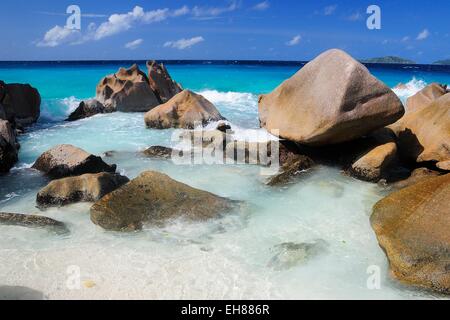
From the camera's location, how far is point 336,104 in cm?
684

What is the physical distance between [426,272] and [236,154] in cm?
464

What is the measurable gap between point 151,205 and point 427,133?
4.75m

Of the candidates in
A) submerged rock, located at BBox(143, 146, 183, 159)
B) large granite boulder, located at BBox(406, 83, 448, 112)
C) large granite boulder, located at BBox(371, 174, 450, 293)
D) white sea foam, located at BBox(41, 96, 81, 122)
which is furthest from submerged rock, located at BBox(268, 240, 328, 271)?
white sea foam, located at BBox(41, 96, 81, 122)

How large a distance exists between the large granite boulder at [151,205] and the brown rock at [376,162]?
2.42 meters

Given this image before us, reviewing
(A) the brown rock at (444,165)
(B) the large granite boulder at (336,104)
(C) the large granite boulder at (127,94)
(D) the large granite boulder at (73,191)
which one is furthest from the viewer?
(C) the large granite boulder at (127,94)

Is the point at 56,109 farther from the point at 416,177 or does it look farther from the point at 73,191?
the point at 416,177

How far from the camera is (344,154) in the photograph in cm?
773

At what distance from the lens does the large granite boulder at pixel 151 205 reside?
17.6 feet

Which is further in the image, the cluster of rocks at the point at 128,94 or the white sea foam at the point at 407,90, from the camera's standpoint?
the white sea foam at the point at 407,90

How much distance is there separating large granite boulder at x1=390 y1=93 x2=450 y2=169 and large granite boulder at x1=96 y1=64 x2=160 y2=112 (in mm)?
9686

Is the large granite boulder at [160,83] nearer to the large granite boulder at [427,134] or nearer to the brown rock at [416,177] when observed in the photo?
the large granite boulder at [427,134]

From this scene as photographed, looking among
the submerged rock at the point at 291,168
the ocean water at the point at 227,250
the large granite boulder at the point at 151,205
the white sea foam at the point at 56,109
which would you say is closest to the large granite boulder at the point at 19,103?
the white sea foam at the point at 56,109

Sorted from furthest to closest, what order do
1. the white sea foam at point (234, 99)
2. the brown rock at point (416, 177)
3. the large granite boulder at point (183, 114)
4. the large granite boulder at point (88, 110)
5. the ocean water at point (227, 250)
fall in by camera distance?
the white sea foam at point (234, 99)
the large granite boulder at point (88, 110)
the large granite boulder at point (183, 114)
the brown rock at point (416, 177)
the ocean water at point (227, 250)
